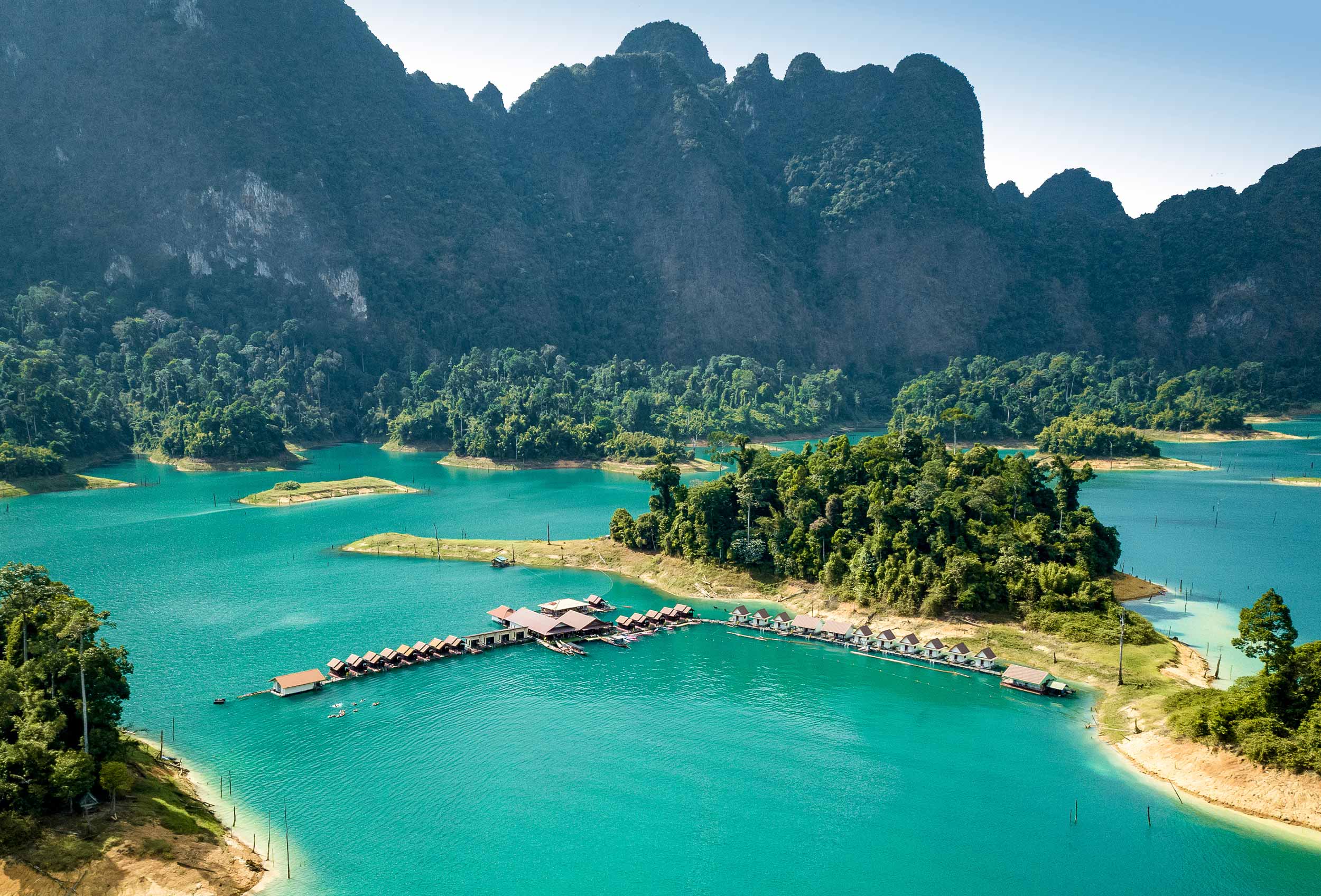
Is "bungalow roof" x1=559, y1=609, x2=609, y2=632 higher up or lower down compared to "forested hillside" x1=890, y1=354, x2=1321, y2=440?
lower down

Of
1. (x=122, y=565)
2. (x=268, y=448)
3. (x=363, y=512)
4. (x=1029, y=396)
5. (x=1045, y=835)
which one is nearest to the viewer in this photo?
(x=1045, y=835)

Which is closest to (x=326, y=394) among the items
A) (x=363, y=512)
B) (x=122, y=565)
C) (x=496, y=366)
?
(x=496, y=366)

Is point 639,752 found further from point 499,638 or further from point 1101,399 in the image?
point 1101,399

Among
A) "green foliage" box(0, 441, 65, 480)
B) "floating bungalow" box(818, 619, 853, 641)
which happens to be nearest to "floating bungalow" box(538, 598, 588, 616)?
"floating bungalow" box(818, 619, 853, 641)

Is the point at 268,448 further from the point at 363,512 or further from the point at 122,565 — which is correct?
the point at 122,565

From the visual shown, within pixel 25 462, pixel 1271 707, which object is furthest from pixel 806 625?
pixel 25 462

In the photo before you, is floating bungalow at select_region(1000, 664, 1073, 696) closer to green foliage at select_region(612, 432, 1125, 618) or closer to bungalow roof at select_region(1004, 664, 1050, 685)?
bungalow roof at select_region(1004, 664, 1050, 685)
